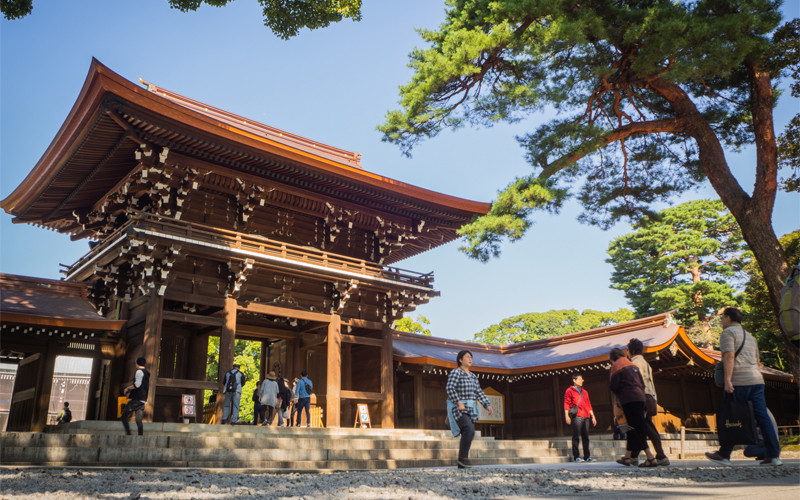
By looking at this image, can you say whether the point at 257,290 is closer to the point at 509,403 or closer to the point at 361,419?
the point at 361,419

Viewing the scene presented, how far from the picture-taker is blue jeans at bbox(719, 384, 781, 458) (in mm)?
5121

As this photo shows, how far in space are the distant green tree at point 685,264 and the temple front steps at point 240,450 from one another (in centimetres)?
2104

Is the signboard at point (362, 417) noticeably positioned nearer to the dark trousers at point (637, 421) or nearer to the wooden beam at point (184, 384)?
the wooden beam at point (184, 384)

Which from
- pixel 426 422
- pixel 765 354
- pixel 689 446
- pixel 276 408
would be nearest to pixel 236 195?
pixel 276 408

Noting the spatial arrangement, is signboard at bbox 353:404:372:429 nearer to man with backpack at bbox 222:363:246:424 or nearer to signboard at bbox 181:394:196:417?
man with backpack at bbox 222:363:246:424

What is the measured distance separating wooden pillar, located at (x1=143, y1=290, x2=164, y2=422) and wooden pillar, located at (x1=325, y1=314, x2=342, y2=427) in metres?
4.09

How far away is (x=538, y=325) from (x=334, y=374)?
163 ft

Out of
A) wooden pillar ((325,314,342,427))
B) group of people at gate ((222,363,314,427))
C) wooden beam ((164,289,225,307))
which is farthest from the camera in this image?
wooden pillar ((325,314,342,427))

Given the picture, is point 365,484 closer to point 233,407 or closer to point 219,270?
point 233,407

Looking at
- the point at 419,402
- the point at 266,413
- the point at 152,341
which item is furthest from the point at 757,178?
the point at 152,341

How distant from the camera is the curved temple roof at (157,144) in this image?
10.9 metres

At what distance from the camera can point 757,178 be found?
451 inches

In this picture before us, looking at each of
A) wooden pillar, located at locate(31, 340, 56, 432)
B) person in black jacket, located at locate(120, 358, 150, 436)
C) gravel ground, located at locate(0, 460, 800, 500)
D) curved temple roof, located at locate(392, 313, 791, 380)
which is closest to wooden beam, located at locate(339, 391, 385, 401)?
curved temple roof, located at locate(392, 313, 791, 380)

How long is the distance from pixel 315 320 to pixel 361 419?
2834 millimetres
